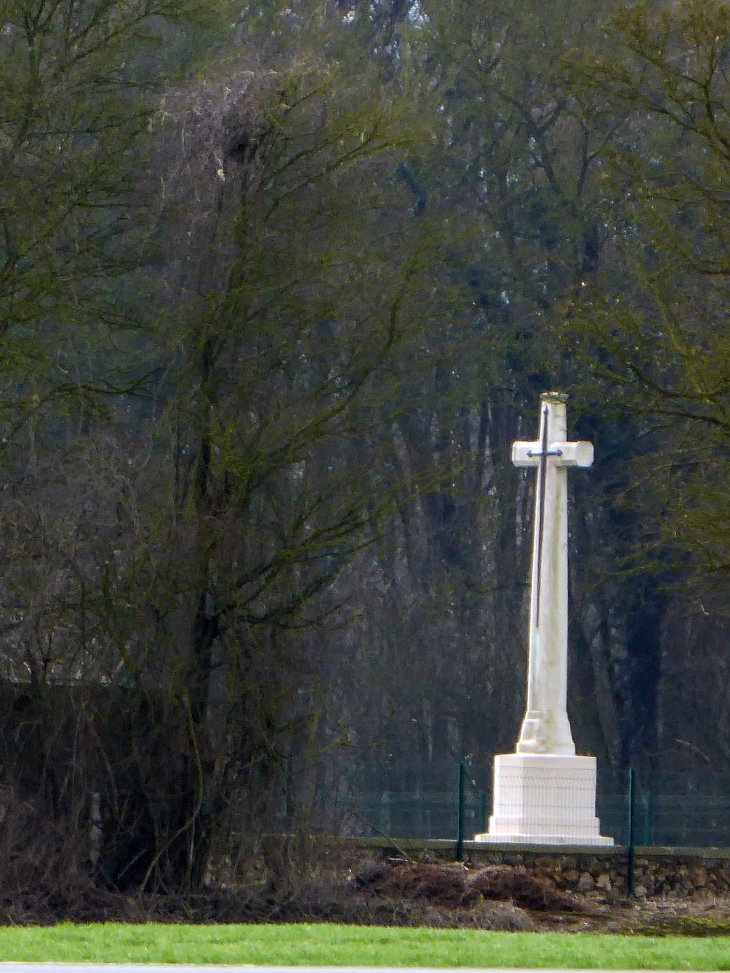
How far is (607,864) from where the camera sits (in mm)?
20047

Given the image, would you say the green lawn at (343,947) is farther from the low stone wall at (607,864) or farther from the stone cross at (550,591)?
the stone cross at (550,591)

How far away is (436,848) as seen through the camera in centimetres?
1961

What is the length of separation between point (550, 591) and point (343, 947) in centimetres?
1085

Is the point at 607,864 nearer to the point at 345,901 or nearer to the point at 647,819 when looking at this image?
the point at 647,819

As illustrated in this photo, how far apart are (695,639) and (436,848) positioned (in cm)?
1884

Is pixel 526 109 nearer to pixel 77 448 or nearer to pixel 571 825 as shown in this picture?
pixel 571 825

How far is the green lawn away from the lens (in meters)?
10.4

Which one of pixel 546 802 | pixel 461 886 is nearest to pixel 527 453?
pixel 546 802

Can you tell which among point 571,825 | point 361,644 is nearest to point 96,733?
point 571,825

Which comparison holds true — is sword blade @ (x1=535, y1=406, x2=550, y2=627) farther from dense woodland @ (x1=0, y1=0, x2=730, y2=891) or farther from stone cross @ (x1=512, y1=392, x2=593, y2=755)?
dense woodland @ (x1=0, y1=0, x2=730, y2=891)

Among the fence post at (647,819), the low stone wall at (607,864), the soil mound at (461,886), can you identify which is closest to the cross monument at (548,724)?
the low stone wall at (607,864)

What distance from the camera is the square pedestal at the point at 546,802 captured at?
2042 centimetres

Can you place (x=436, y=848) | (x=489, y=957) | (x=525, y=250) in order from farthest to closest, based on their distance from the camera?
(x=525, y=250), (x=436, y=848), (x=489, y=957)

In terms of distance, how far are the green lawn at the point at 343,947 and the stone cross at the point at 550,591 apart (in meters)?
8.21
